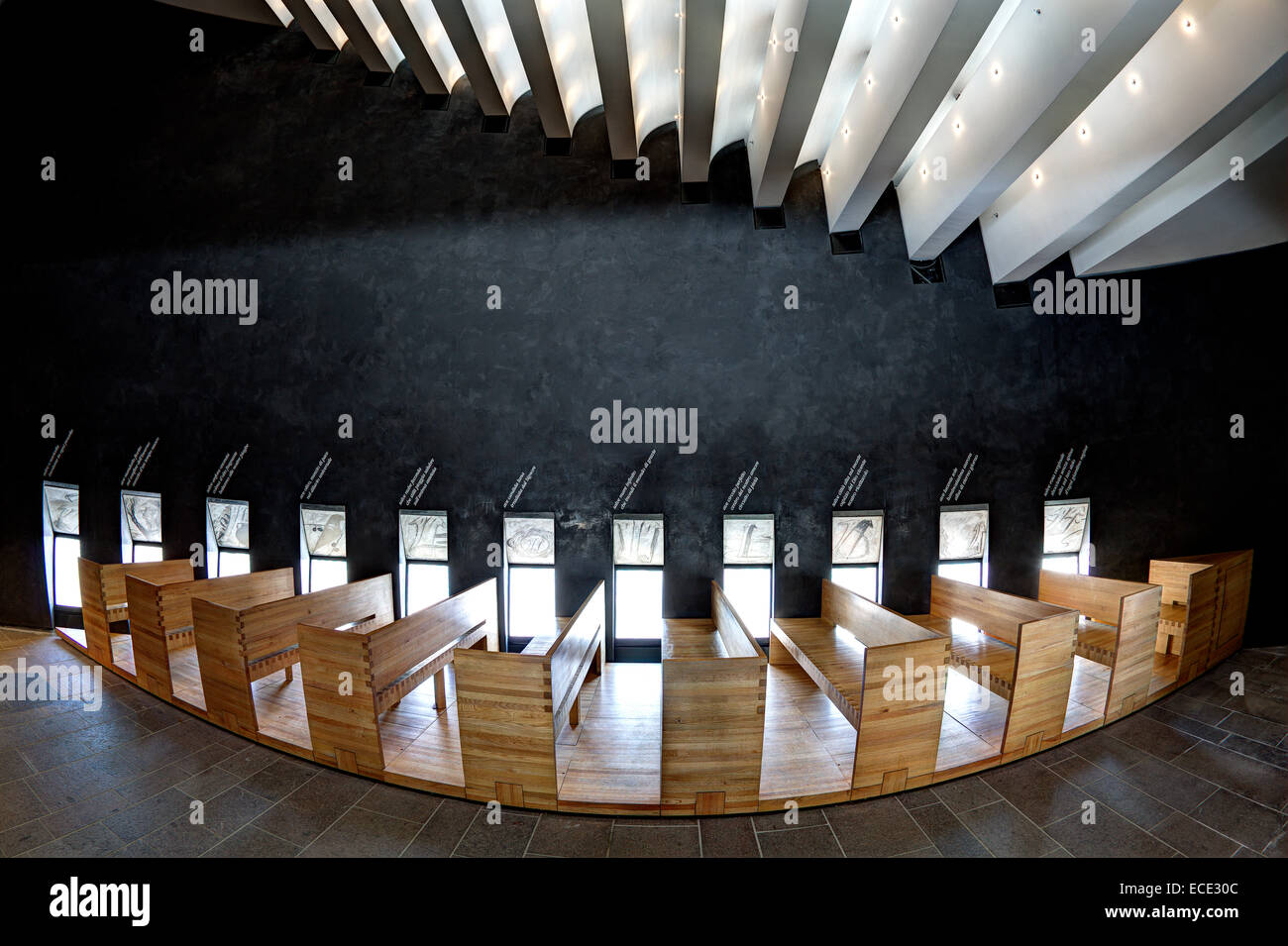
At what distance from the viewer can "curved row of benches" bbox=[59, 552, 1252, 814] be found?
2.77 meters

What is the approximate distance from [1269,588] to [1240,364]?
2.55m

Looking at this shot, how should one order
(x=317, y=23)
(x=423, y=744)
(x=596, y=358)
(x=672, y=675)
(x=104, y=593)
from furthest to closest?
(x=317, y=23) → (x=596, y=358) → (x=104, y=593) → (x=423, y=744) → (x=672, y=675)

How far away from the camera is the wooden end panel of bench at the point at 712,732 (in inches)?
106

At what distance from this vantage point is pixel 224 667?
11.7 ft

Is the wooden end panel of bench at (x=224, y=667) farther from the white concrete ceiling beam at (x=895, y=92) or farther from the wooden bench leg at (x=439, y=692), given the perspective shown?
the white concrete ceiling beam at (x=895, y=92)

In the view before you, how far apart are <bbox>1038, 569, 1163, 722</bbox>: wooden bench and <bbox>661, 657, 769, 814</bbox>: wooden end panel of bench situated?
242cm

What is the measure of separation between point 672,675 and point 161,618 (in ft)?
13.7

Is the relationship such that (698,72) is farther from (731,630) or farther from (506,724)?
(506,724)

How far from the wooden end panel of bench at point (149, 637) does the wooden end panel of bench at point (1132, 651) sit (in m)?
7.25

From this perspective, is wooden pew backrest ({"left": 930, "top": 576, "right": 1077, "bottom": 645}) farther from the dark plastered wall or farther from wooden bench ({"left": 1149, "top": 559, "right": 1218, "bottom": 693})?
wooden bench ({"left": 1149, "top": 559, "right": 1218, "bottom": 693})

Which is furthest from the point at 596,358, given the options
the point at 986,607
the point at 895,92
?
the point at 986,607

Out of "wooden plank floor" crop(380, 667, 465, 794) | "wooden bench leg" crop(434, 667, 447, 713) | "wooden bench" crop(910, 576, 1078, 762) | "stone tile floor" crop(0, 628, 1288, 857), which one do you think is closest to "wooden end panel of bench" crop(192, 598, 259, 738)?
"stone tile floor" crop(0, 628, 1288, 857)
